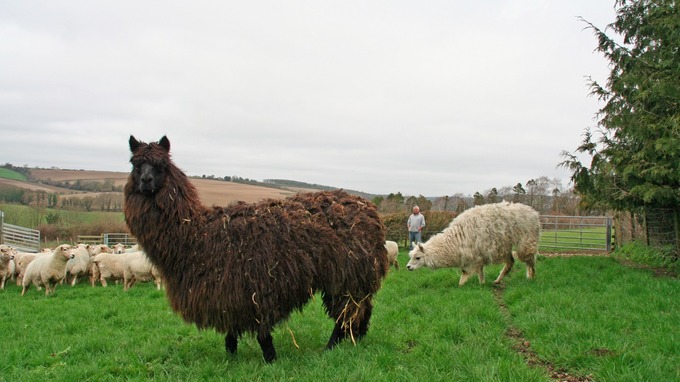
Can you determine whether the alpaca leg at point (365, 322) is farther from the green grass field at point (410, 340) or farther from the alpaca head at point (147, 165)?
the alpaca head at point (147, 165)

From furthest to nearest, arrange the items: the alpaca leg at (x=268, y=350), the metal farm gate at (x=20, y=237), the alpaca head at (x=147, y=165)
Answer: the metal farm gate at (x=20, y=237)
the alpaca leg at (x=268, y=350)
the alpaca head at (x=147, y=165)

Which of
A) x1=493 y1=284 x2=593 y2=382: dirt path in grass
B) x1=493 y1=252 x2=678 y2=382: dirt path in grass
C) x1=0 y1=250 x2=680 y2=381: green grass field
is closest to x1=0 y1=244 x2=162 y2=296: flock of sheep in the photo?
x1=0 y1=250 x2=680 y2=381: green grass field

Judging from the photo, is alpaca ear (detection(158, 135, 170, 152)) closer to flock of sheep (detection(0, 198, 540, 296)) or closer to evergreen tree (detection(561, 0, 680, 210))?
flock of sheep (detection(0, 198, 540, 296))

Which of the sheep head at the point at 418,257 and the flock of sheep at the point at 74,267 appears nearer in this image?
the sheep head at the point at 418,257

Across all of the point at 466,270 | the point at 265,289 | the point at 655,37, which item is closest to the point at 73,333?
the point at 265,289

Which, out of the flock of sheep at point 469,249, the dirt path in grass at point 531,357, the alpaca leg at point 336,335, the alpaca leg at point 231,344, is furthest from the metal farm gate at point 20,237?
the dirt path in grass at point 531,357

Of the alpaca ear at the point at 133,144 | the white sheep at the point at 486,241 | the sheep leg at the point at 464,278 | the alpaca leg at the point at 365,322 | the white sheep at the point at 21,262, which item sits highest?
the alpaca ear at the point at 133,144

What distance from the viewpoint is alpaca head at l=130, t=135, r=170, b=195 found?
5.20 meters

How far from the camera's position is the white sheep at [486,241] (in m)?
10.9

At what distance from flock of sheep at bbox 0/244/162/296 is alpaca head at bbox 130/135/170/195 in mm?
6934

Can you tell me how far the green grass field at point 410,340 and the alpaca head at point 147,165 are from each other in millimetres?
2122

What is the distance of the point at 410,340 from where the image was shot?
6129mm

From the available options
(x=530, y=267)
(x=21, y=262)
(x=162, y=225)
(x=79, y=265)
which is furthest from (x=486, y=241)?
(x=21, y=262)

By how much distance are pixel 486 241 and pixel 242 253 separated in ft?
24.0
